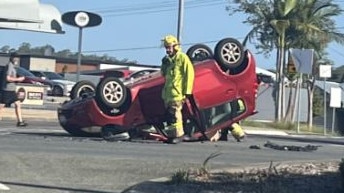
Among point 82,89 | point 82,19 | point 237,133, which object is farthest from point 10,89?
point 237,133

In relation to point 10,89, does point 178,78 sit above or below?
above

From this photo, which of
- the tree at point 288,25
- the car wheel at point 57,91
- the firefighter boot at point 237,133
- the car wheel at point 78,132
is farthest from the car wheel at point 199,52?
the car wheel at point 57,91

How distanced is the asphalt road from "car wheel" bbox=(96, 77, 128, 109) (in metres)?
0.70

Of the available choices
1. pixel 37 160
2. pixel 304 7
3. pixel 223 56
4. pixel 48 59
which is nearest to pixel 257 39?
pixel 304 7

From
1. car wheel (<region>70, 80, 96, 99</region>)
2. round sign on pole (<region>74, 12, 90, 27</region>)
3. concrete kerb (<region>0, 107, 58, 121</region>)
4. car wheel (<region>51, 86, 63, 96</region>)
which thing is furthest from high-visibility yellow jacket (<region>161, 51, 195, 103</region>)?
car wheel (<region>51, 86, 63, 96</region>)

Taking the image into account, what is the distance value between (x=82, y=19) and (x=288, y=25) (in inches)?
715

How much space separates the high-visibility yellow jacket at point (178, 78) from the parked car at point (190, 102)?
480 mm

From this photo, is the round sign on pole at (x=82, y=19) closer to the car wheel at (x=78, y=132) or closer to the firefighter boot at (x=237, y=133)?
the car wheel at (x=78, y=132)

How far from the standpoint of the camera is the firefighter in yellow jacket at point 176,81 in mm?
15711

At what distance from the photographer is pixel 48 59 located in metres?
83.3

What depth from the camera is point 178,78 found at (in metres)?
15.8

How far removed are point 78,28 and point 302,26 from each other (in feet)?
60.8

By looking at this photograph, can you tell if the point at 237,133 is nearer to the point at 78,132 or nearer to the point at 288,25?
the point at 78,132

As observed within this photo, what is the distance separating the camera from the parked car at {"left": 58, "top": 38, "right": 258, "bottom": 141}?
1638 centimetres
